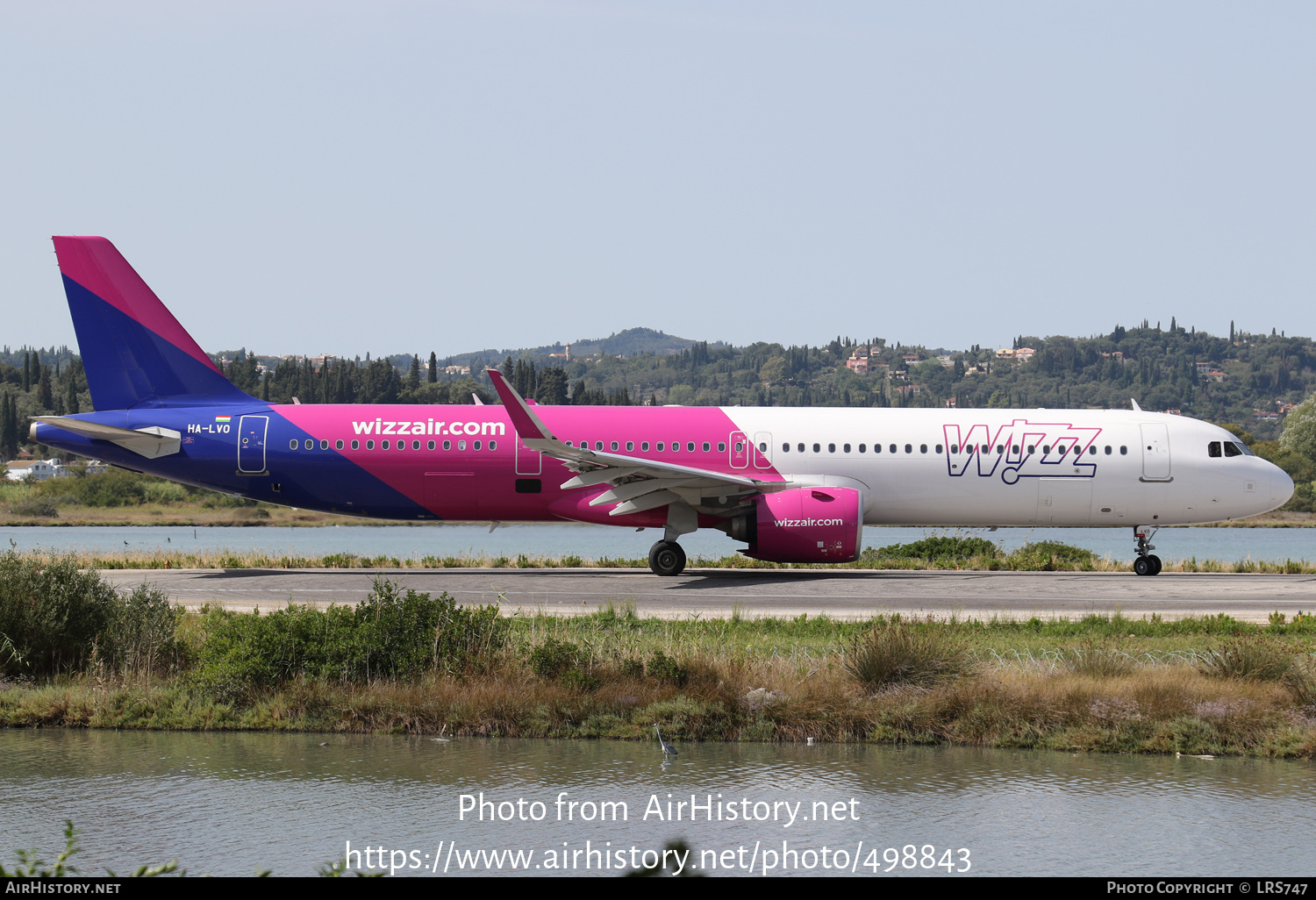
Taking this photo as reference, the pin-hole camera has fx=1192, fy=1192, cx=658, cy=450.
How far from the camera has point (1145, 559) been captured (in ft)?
91.7

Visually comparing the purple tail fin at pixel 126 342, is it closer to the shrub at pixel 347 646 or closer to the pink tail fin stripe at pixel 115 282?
the pink tail fin stripe at pixel 115 282

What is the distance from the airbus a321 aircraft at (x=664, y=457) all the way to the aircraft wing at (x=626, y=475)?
1.40 feet

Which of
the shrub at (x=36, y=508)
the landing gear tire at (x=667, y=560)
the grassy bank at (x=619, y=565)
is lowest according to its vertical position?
the shrub at (x=36, y=508)

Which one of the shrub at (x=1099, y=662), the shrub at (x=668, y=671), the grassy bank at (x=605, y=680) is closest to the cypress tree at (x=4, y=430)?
the grassy bank at (x=605, y=680)

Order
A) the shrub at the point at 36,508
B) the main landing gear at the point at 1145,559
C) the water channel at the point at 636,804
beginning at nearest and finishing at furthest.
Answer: the water channel at the point at 636,804 → the main landing gear at the point at 1145,559 → the shrub at the point at 36,508

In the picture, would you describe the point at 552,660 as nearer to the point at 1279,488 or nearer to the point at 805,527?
the point at 805,527

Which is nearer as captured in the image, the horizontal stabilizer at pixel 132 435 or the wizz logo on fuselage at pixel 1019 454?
the horizontal stabilizer at pixel 132 435

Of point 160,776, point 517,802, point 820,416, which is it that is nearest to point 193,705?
point 160,776

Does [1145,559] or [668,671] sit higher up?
[1145,559]

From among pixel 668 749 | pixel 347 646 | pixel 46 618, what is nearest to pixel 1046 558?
pixel 668 749

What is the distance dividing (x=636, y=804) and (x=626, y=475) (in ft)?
48.1

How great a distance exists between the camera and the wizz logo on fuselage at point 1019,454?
26891mm

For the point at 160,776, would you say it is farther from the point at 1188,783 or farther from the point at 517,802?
the point at 1188,783

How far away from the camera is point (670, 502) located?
85.0ft
